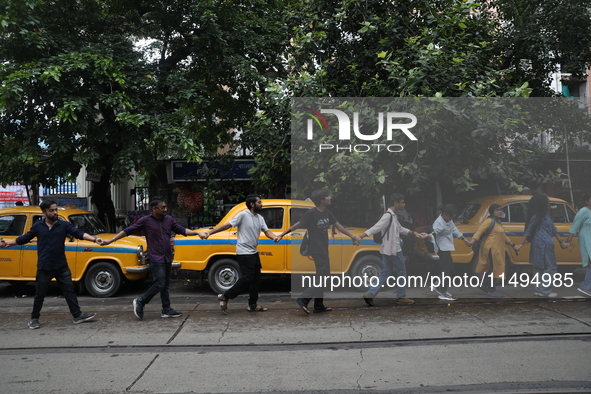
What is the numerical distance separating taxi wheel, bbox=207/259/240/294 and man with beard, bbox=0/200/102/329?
2.71 metres

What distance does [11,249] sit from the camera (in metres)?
9.90

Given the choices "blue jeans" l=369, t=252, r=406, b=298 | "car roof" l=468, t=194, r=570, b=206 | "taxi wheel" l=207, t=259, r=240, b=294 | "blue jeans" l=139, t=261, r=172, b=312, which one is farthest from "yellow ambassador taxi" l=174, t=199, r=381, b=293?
"car roof" l=468, t=194, r=570, b=206

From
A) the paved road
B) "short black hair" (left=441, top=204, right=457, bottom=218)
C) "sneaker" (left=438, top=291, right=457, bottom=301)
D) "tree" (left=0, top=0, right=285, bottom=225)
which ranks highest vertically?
"tree" (left=0, top=0, right=285, bottom=225)

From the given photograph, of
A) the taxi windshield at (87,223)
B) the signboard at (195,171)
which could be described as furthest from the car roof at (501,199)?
the signboard at (195,171)

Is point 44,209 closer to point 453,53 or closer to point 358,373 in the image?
point 358,373

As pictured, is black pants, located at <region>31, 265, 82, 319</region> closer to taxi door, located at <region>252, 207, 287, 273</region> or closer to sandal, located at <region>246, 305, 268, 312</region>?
sandal, located at <region>246, 305, 268, 312</region>

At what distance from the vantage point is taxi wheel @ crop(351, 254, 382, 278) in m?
9.51

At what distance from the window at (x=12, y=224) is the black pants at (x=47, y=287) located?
318cm

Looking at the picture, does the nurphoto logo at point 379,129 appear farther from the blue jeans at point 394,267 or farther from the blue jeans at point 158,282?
the blue jeans at point 158,282

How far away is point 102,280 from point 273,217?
11.6 feet

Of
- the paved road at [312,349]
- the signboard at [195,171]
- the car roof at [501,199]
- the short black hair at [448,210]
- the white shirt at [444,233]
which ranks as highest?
the signboard at [195,171]

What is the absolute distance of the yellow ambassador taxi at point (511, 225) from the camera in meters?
9.58

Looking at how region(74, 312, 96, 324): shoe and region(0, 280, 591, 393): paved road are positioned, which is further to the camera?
region(74, 312, 96, 324): shoe

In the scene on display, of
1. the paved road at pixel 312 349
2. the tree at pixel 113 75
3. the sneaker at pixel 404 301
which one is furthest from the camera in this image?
the tree at pixel 113 75
